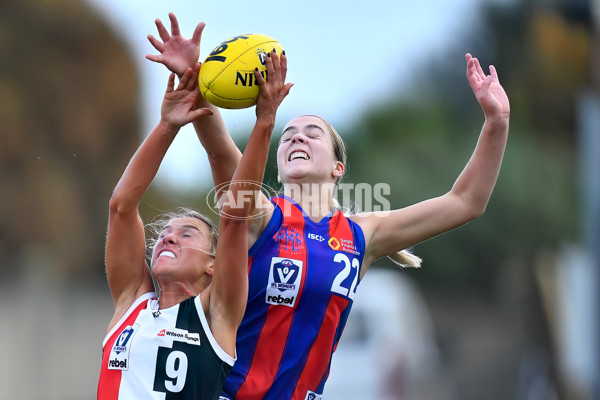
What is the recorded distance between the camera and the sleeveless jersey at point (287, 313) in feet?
14.8

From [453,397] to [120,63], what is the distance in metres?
13.2

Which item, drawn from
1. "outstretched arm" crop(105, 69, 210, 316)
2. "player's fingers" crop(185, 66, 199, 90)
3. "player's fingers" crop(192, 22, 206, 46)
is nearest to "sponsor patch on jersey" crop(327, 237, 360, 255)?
"outstretched arm" crop(105, 69, 210, 316)

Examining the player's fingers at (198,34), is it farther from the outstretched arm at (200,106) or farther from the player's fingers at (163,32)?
the player's fingers at (163,32)

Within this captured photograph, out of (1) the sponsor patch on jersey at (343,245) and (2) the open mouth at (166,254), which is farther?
(1) the sponsor patch on jersey at (343,245)

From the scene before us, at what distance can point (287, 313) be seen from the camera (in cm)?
454

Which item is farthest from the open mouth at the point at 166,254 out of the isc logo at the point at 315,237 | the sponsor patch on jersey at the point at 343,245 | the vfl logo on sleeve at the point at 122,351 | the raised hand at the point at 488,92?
the raised hand at the point at 488,92

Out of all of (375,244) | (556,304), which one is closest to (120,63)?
(556,304)

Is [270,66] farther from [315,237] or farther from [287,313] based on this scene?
[287,313]

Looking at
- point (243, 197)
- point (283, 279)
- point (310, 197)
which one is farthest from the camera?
point (310, 197)

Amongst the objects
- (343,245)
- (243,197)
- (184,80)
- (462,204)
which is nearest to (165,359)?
(243,197)

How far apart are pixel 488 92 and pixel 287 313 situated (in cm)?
170

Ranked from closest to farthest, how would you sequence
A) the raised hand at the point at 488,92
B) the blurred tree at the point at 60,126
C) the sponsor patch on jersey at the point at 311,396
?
1. the sponsor patch on jersey at the point at 311,396
2. the raised hand at the point at 488,92
3. the blurred tree at the point at 60,126

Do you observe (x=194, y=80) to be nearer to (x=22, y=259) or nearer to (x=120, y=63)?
(x=22, y=259)

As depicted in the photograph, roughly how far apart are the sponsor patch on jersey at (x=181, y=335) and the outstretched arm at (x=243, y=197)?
0.68 ft
